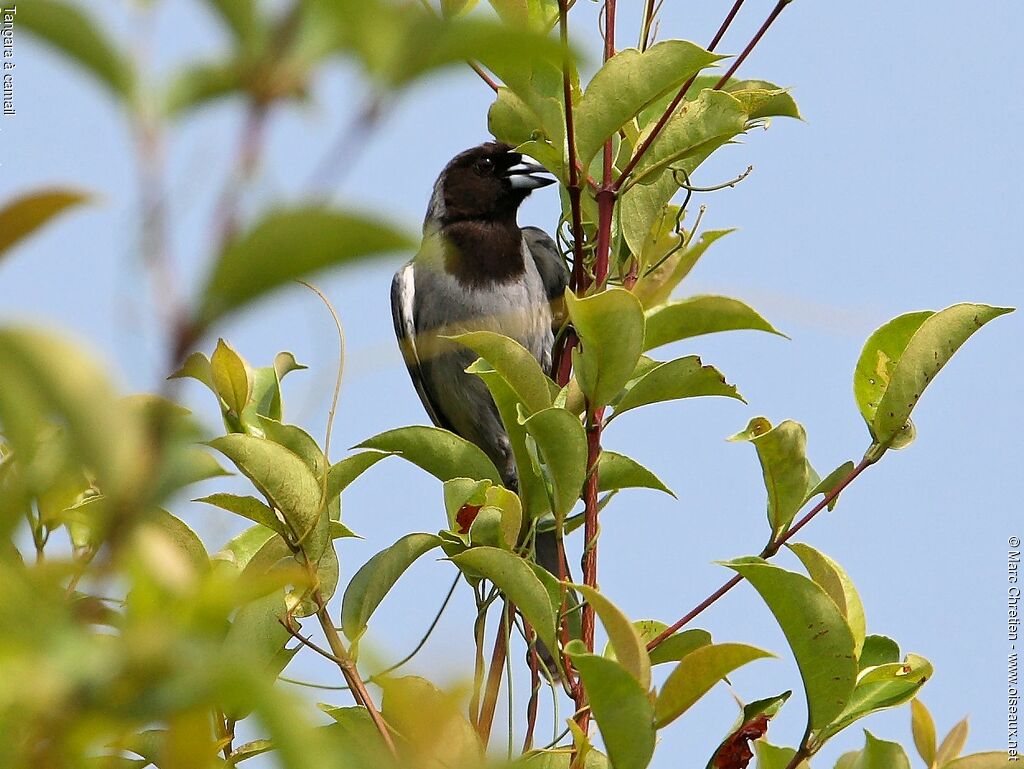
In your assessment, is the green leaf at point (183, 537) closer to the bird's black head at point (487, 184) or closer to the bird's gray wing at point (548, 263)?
the bird's gray wing at point (548, 263)

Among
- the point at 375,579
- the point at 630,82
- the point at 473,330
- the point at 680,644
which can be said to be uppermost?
the point at 473,330

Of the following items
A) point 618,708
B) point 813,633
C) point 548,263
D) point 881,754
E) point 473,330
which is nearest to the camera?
point 618,708

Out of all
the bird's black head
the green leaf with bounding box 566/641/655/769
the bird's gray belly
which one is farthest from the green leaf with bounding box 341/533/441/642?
the bird's black head

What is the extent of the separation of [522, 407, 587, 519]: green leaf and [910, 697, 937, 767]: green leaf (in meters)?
0.73

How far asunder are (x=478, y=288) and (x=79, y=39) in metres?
3.78

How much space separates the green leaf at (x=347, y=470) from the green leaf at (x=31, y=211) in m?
1.29

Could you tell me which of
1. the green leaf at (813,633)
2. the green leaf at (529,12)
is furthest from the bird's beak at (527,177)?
the green leaf at (813,633)

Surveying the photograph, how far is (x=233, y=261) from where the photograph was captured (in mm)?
561

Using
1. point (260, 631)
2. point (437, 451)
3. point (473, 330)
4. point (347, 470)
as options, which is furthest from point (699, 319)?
point (473, 330)

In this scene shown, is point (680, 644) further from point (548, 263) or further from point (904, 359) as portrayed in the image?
point (548, 263)

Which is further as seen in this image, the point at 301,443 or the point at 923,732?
the point at 923,732

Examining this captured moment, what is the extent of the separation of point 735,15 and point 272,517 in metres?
1.02

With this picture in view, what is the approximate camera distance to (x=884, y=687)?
182 cm

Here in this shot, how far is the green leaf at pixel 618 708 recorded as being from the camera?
56.2 inches
